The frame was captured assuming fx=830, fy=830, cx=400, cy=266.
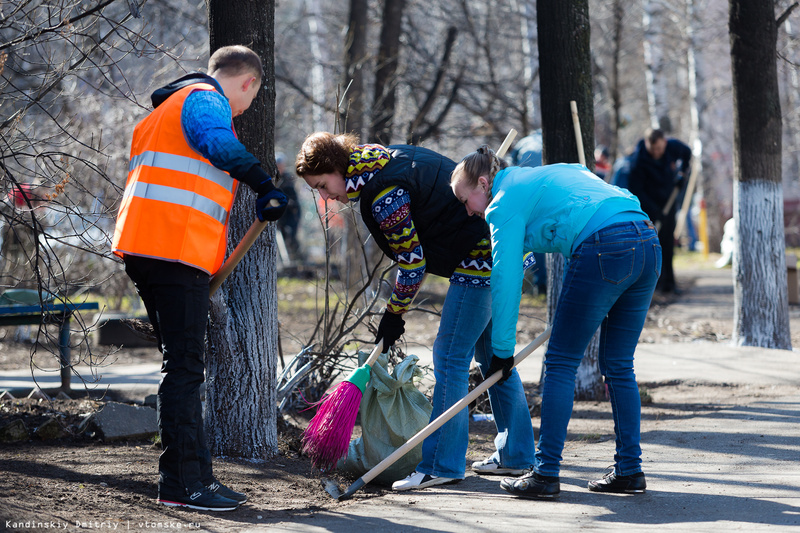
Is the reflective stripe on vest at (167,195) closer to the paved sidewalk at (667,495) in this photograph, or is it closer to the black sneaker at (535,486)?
the paved sidewalk at (667,495)

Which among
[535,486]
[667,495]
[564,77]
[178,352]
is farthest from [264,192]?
[564,77]

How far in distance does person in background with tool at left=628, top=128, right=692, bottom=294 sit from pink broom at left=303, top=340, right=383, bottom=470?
691 cm

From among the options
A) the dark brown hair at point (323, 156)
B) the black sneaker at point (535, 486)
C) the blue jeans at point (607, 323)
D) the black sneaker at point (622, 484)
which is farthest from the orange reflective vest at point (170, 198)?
the black sneaker at point (622, 484)

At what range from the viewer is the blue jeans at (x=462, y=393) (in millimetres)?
3701

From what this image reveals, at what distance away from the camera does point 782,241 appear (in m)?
7.01

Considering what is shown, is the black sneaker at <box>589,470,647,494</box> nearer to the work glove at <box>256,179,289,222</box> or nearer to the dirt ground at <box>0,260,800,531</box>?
the dirt ground at <box>0,260,800,531</box>

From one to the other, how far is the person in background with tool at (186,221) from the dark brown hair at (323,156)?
0.25m

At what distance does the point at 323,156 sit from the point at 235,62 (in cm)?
52

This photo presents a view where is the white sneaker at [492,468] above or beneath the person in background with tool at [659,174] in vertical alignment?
beneath

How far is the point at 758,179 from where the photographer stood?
6980 millimetres

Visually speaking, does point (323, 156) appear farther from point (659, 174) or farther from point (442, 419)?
point (659, 174)

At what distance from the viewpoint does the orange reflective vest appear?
3.15 m

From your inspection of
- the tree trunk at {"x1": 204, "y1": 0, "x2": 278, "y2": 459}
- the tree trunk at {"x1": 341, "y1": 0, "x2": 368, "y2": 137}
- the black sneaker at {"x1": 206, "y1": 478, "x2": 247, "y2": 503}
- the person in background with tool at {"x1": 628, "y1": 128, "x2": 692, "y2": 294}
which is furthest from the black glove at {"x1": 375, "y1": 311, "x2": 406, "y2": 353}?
the person in background with tool at {"x1": 628, "y1": 128, "x2": 692, "y2": 294}

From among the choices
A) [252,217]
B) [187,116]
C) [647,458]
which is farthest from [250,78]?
[647,458]
